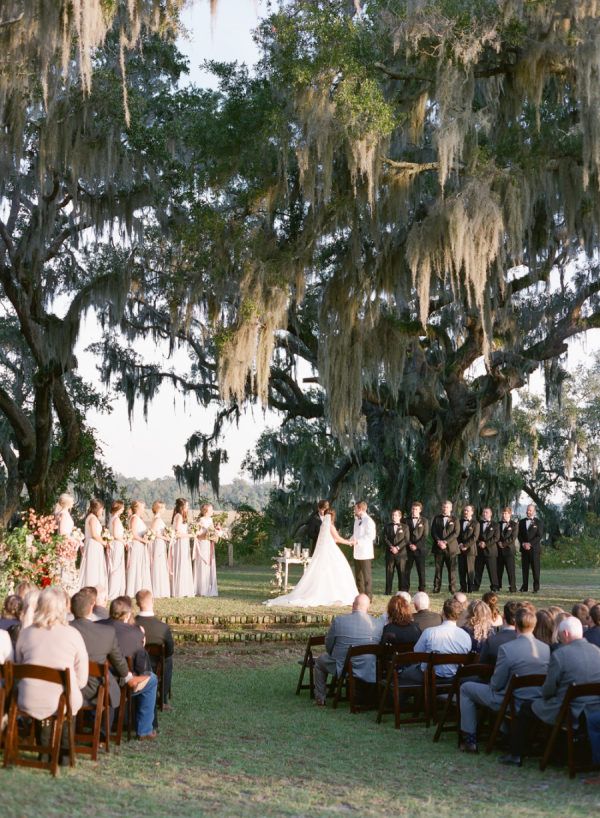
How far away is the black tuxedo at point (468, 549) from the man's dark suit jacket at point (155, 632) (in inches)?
342

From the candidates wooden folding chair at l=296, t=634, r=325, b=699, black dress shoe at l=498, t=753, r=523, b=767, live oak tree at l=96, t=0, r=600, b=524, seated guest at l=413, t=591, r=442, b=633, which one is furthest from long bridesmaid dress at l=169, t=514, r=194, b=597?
black dress shoe at l=498, t=753, r=523, b=767

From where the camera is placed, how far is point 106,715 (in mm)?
6062

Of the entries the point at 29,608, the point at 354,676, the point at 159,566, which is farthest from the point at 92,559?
the point at 29,608

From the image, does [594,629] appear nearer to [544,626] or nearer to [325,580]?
[544,626]

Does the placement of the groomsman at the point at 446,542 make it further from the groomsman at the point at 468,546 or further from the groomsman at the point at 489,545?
the groomsman at the point at 489,545

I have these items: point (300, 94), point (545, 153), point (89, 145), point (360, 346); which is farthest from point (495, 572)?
point (89, 145)

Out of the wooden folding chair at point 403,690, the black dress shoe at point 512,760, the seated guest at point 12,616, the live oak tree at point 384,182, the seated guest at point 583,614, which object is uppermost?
the live oak tree at point 384,182

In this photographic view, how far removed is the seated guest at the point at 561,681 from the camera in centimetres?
584

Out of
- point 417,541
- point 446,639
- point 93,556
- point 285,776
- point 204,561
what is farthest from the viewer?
point 417,541

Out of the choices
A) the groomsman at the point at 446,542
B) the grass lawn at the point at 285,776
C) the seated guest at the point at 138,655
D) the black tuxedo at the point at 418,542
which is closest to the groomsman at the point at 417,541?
the black tuxedo at the point at 418,542

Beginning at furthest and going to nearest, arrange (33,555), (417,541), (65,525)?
(417,541), (65,525), (33,555)

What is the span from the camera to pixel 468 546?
1566 centimetres

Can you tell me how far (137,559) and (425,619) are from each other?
707cm

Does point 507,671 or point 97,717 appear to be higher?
point 507,671
